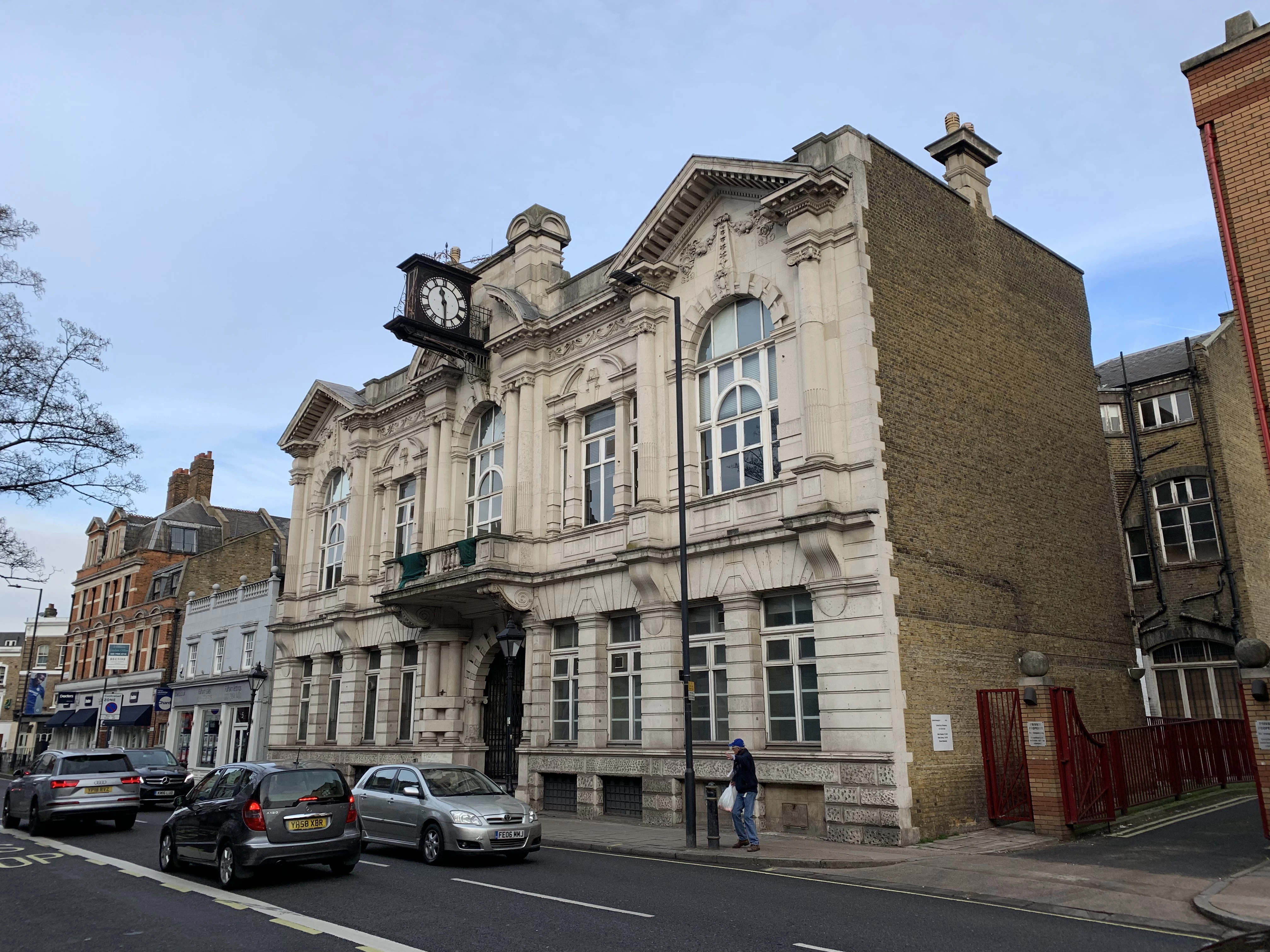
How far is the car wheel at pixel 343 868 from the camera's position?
488 inches

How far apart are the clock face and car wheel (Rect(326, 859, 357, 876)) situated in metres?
16.4

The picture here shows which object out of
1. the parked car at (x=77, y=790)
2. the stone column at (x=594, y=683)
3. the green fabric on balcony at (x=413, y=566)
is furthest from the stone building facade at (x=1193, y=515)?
the parked car at (x=77, y=790)

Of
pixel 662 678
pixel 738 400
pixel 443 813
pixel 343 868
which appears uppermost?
pixel 738 400

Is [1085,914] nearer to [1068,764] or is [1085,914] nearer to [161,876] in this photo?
[1068,764]

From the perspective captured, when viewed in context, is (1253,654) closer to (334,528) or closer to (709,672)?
(709,672)

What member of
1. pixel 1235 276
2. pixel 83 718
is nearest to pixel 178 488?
pixel 83 718

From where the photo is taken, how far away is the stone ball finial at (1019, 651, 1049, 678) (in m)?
16.0

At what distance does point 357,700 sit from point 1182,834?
22.5 m

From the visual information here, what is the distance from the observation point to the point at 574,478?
23578mm

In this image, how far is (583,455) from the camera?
23609 millimetres

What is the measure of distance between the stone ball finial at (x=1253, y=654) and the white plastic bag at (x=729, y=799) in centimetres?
730

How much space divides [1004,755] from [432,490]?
55.0 ft

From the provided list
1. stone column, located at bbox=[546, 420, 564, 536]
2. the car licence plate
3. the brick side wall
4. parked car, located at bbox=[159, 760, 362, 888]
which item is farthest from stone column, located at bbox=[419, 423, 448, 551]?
the car licence plate

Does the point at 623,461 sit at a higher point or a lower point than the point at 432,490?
lower
